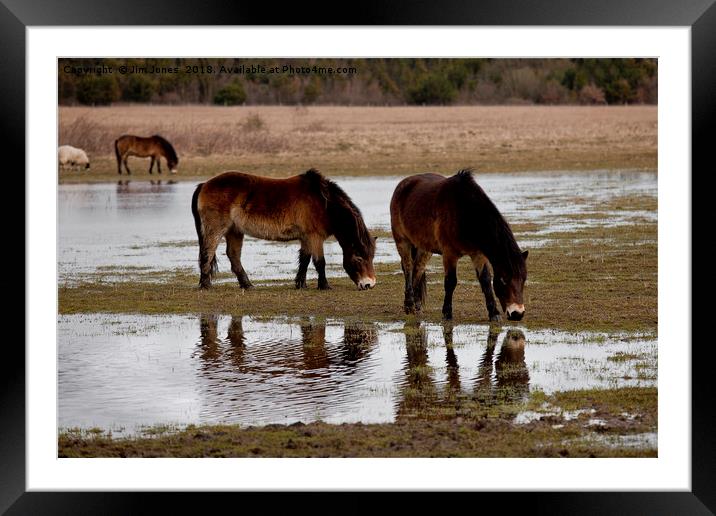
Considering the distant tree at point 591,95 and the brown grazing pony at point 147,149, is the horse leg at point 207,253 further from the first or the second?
the distant tree at point 591,95

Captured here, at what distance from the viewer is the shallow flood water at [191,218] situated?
606 inches

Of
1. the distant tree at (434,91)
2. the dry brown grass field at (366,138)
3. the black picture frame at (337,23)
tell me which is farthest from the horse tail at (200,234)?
the distant tree at (434,91)

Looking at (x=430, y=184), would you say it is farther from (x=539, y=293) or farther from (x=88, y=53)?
(x=88, y=53)

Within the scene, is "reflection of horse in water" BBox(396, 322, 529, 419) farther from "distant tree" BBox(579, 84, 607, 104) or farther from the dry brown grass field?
"distant tree" BBox(579, 84, 607, 104)

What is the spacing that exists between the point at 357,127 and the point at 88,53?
27.9m

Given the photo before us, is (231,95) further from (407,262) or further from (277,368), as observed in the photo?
(277,368)

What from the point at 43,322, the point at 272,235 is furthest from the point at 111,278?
the point at 43,322

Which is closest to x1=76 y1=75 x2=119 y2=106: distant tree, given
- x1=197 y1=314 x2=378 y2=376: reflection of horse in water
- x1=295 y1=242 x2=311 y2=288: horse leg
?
x1=295 y1=242 x2=311 y2=288: horse leg

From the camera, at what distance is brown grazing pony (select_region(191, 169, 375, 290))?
41.2 feet

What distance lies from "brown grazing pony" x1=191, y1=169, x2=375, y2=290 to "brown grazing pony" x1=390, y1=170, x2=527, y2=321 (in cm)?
117

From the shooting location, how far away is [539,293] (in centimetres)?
1199

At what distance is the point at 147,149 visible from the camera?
1146 inches

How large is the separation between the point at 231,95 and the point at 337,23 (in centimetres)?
3321

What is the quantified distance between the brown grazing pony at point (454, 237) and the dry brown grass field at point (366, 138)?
15.5 meters
